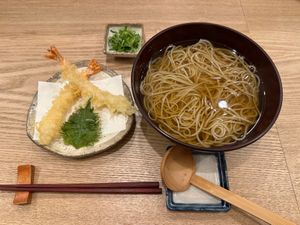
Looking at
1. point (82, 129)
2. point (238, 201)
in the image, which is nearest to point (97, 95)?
point (82, 129)

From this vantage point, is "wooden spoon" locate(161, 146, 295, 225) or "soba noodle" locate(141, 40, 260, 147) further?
"soba noodle" locate(141, 40, 260, 147)

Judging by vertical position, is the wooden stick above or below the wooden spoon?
below

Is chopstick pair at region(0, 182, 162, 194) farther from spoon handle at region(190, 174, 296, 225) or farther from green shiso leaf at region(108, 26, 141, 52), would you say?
green shiso leaf at region(108, 26, 141, 52)

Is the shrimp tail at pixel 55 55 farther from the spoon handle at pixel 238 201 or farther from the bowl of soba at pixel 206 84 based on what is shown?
the spoon handle at pixel 238 201

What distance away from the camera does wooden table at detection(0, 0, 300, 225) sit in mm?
1075

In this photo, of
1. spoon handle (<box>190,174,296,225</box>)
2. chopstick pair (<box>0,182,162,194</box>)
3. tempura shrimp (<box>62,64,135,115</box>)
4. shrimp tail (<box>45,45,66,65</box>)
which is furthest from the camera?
shrimp tail (<box>45,45,66,65</box>)

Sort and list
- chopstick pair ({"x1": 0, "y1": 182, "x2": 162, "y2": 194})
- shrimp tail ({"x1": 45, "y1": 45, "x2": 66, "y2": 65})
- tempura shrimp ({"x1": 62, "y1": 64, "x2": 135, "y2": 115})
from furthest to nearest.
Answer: shrimp tail ({"x1": 45, "y1": 45, "x2": 66, "y2": 65})
tempura shrimp ({"x1": 62, "y1": 64, "x2": 135, "y2": 115})
chopstick pair ({"x1": 0, "y1": 182, "x2": 162, "y2": 194})

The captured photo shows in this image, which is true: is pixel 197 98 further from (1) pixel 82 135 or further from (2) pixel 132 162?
(1) pixel 82 135

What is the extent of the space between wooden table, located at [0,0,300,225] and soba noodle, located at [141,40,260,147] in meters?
0.15

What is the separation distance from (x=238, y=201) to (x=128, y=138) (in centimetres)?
51

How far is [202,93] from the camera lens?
47.7 inches

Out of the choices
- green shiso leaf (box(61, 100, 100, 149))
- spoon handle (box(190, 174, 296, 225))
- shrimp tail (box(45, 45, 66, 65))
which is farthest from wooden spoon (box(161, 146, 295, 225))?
shrimp tail (box(45, 45, 66, 65))

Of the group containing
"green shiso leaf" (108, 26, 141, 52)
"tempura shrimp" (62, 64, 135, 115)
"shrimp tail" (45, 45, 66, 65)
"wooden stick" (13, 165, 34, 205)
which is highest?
"green shiso leaf" (108, 26, 141, 52)

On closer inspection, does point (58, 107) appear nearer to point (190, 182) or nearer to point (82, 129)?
point (82, 129)
